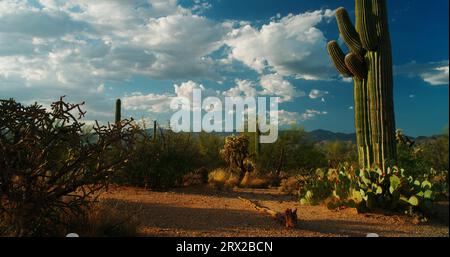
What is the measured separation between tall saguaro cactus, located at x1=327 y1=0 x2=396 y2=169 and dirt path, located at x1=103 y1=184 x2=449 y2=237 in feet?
7.16

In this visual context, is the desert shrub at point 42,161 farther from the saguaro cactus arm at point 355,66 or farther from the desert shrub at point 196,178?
the desert shrub at point 196,178

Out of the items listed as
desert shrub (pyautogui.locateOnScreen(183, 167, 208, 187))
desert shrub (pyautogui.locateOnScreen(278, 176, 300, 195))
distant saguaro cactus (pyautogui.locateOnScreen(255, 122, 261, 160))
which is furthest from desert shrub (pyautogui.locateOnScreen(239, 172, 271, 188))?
distant saguaro cactus (pyautogui.locateOnScreen(255, 122, 261, 160))

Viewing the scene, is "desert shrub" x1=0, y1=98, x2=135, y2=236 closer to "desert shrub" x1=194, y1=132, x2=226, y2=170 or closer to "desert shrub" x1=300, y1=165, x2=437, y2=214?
"desert shrub" x1=300, y1=165, x2=437, y2=214

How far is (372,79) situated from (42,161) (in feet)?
29.8

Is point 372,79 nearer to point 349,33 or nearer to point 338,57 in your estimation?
point 338,57

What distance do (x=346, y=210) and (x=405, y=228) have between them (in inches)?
75.8

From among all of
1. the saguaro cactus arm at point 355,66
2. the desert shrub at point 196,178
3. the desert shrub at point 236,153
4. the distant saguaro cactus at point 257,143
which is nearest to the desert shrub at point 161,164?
the desert shrub at point 196,178

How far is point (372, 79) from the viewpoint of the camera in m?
12.3

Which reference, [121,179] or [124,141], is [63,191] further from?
[121,179]

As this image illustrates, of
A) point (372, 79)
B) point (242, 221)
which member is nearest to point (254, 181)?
point (372, 79)

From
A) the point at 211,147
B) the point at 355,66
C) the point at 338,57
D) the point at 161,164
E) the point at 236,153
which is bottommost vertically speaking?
the point at 161,164

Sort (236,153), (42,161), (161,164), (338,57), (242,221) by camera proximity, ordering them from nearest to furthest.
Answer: (42,161)
(242,221)
(338,57)
(161,164)
(236,153)

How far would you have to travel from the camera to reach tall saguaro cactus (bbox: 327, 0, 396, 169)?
12023mm

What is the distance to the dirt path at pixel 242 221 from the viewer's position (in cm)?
822
